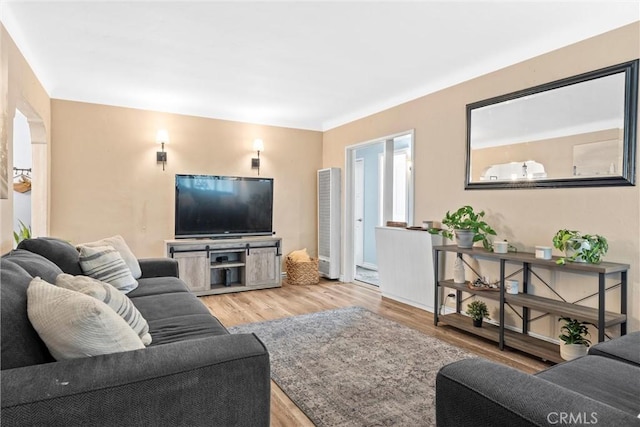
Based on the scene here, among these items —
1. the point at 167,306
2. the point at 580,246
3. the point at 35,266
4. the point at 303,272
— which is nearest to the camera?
the point at 35,266

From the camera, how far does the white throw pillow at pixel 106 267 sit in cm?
251

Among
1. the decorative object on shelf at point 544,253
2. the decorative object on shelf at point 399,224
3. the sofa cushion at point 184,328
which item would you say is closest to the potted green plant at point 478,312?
the decorative object on shelf at point 544,253

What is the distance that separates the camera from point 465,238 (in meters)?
3.27

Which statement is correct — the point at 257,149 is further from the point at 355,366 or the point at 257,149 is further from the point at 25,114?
the point at 355,366

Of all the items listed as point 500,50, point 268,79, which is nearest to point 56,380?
point 268,79

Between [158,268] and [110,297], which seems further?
[158,268]

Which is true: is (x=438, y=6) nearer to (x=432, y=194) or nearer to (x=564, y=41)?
(x=564, y=41)

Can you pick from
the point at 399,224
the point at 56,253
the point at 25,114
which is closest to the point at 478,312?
the point at 399,224

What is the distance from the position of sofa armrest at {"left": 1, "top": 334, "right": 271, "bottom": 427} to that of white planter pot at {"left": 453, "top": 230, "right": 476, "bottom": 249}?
246 centimetres

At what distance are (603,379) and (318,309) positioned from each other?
2849mm

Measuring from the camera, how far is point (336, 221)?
18.1 feet

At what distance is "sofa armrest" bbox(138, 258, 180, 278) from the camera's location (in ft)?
10.6

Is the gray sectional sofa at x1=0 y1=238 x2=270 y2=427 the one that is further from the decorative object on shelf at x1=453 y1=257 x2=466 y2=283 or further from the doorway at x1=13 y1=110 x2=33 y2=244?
the doorway at x1=13 y1=110 x2=33 y2=244

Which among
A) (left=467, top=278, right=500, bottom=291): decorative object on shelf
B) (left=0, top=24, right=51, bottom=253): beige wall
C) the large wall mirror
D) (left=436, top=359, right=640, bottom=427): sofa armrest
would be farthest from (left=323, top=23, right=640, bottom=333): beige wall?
(left=0, top=24, right=51, bottom=253): beige wall
